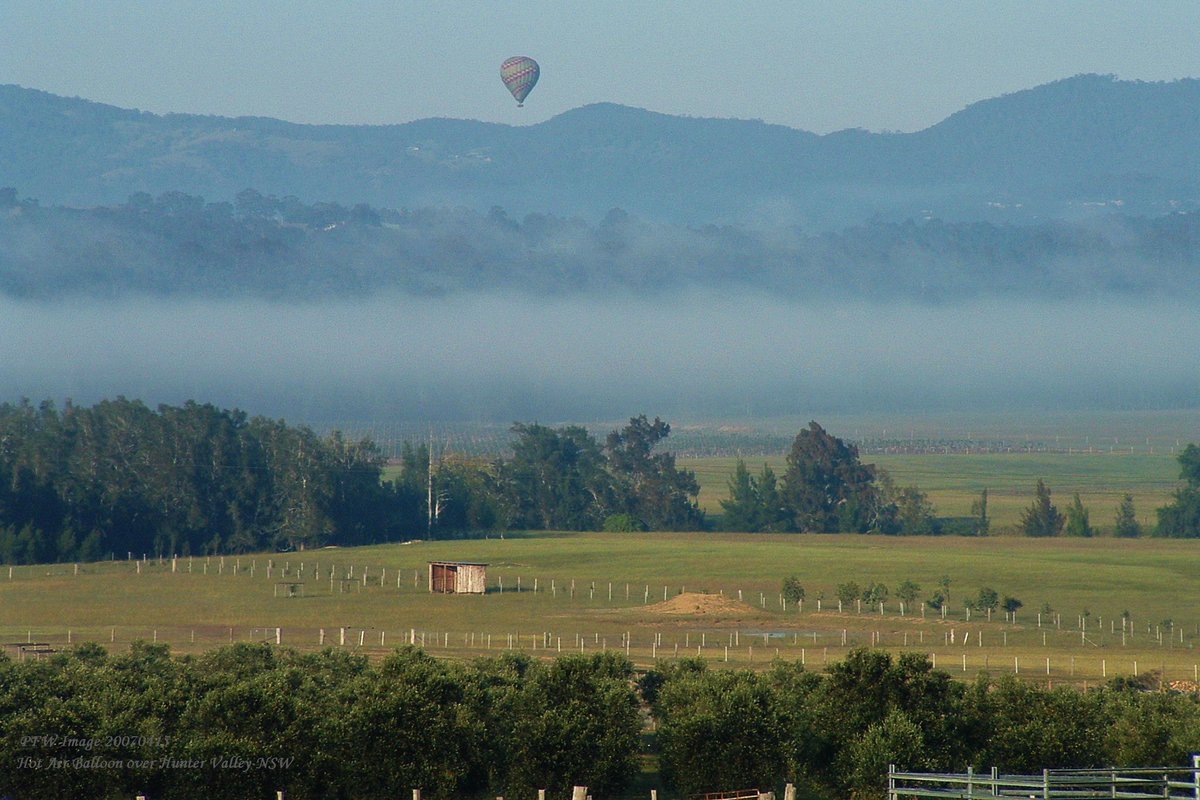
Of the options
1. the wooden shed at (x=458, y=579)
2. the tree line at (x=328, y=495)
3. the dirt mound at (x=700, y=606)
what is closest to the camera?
the dirt mound at (x=700, y=606)

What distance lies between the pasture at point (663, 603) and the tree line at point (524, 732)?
66.8 feet

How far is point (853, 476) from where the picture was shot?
168500mm

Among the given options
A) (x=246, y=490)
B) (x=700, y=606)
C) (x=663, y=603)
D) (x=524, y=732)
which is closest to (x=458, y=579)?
(x=663, y=603)

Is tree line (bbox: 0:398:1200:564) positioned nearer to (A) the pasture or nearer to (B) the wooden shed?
(A) the pasture

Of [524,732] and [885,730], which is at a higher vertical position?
[885,730]

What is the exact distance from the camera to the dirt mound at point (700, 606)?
3719 inches

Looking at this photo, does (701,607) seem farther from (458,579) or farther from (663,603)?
(458,579)

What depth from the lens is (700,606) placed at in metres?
95.4

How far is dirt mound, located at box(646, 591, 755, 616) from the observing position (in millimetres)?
94456

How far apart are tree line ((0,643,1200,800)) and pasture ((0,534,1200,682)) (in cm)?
2037

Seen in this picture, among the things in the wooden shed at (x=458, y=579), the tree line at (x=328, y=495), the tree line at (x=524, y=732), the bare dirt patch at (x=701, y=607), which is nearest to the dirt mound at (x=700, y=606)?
the bare dirt patch at (x=701, y=607)

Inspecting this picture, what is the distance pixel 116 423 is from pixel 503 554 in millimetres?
45547

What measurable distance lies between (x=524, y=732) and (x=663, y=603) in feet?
166

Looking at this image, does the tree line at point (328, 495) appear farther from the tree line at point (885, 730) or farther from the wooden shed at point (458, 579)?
the tree line at point (885, 730)
